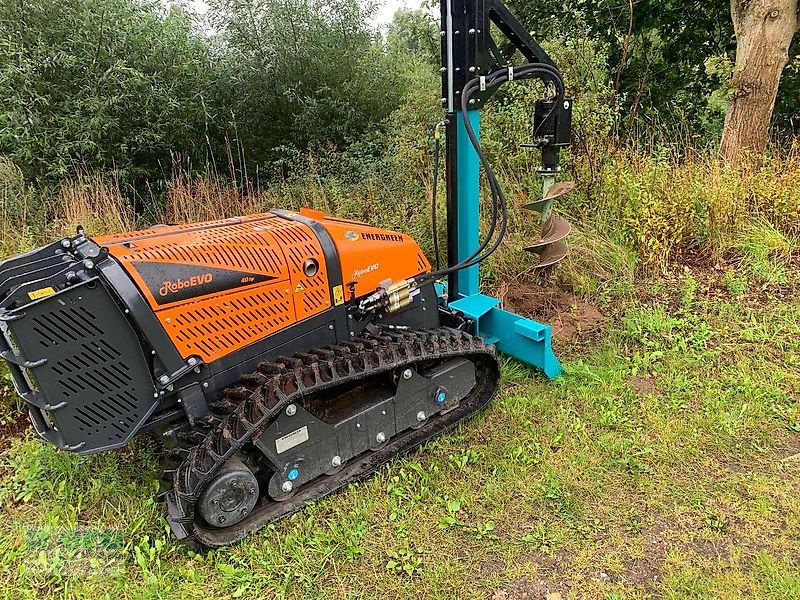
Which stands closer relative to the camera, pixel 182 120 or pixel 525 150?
pixel 525 150

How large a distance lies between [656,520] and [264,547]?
5.67 ft

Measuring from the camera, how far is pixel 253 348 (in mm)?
2598

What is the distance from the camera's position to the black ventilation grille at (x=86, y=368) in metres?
2.12

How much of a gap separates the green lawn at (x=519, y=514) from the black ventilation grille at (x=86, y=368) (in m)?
0.58

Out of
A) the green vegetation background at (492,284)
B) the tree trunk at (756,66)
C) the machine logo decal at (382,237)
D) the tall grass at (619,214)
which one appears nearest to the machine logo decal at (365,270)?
the machine logo decal at (382,237)

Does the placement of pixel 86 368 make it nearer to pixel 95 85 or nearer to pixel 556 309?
pixel 556 309

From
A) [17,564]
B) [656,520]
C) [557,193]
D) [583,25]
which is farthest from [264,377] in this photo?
[583,25]

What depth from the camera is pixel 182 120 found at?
25.2 ft

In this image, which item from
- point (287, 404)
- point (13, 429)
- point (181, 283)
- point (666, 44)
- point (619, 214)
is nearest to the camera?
point (181, 283)

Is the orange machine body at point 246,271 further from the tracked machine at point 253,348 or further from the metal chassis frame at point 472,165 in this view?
the metal chassis frame at point 472,165

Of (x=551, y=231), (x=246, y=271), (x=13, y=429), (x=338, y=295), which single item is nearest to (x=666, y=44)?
(x=551, y=231)

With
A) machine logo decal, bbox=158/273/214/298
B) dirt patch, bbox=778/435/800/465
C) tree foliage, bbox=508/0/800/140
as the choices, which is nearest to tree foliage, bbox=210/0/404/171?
tree foliage, bbox=508/0/800/140

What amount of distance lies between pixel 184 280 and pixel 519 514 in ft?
5.85

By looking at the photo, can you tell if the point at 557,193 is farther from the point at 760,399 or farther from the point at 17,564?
the point at 17,564
